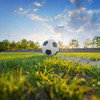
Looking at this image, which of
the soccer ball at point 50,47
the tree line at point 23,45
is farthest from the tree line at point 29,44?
the soccer ball at point 50,47

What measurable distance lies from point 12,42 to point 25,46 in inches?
499

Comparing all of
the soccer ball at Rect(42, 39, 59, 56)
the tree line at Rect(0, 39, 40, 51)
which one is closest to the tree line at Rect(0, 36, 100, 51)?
the tree line at Rect(0, 39, 40, 51)

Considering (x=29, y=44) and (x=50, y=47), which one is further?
(x=29, y=44)

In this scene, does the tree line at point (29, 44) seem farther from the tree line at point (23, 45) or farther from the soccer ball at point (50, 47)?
the soccer ball at point (50, 47)

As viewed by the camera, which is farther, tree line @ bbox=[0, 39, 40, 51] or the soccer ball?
tree line @ bbox=[0, 39, 40, 51]

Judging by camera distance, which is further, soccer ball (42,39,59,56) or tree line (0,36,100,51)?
tree line (0,36,100,51)

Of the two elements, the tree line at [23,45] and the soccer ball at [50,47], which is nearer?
the soccer ball at [50,47]

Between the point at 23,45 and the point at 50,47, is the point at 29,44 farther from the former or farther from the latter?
the point at 50,47

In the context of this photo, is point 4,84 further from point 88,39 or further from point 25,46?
point 25,46

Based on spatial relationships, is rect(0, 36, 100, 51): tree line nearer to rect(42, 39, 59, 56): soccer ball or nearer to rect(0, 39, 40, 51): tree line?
rect(0, 39, 40, 51): tree line

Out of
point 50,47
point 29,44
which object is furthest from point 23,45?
point 50,47

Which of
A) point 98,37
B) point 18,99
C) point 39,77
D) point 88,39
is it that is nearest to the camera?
point 18,99

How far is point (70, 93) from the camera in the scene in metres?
0.78

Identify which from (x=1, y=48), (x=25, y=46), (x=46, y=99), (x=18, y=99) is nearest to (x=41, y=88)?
(x=46, y=99)
